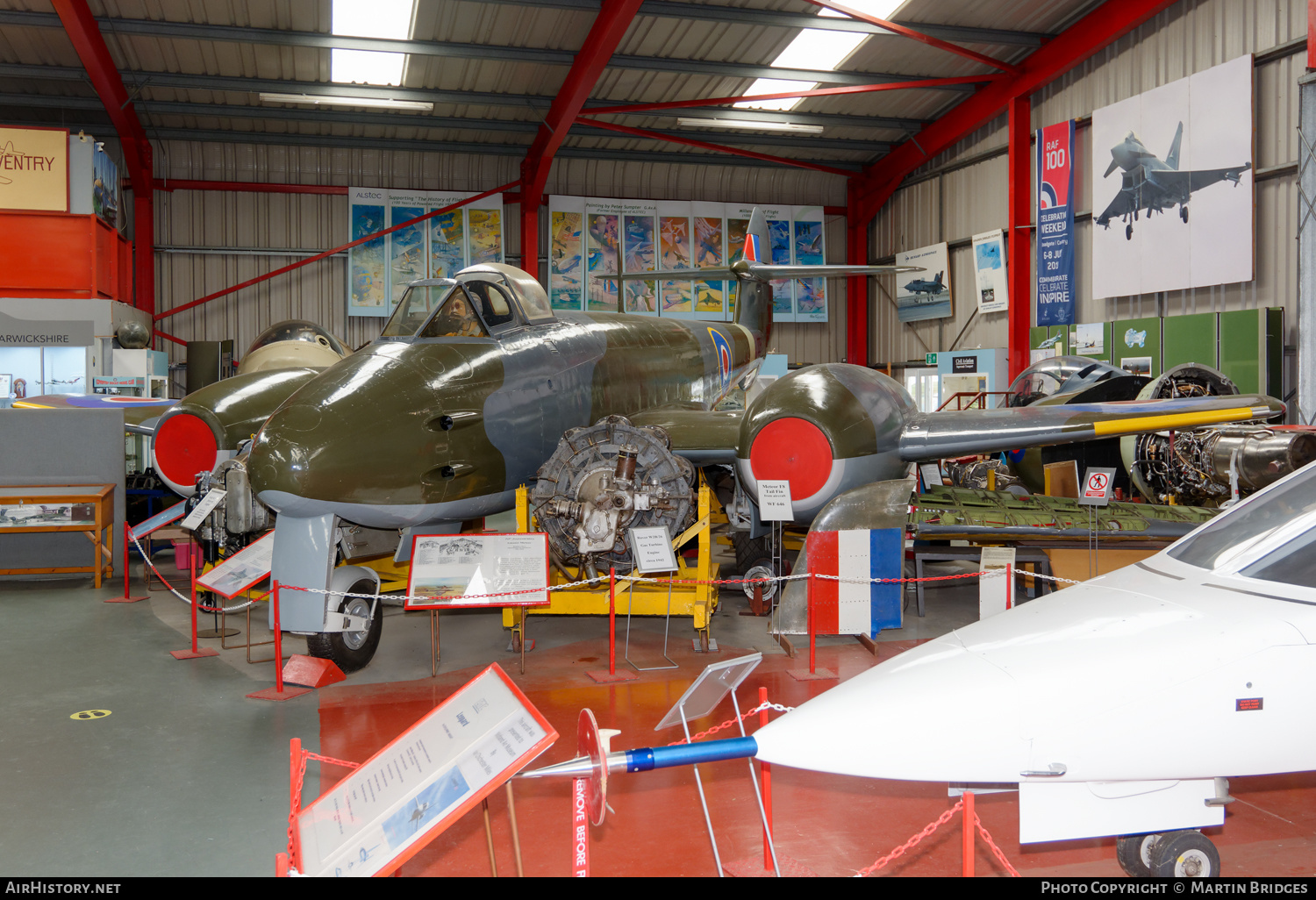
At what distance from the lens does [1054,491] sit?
11062 millimetres

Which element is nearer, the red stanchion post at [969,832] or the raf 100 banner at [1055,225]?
the red stanchion post at [969,832]

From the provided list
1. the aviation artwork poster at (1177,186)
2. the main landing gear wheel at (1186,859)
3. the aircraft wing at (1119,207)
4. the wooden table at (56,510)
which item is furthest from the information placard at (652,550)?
the aircraft wing at (1119,207)

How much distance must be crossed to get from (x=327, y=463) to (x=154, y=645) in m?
3.17

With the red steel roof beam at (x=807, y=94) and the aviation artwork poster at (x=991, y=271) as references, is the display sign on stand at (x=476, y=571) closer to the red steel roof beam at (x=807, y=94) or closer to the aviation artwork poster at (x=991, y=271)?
the red steel roof beam at (x=807, y=94)

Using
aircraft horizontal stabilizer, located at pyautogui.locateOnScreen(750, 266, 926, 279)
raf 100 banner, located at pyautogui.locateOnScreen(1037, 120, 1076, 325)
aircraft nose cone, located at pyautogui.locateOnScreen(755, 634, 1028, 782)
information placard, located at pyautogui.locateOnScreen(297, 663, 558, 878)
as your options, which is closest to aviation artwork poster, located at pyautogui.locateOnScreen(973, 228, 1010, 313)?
raf 100 banner, located at pyautogui.locateOnScreen(1037, 120, 1076, 325)

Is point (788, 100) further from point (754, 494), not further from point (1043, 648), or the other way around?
point (1043, 648)

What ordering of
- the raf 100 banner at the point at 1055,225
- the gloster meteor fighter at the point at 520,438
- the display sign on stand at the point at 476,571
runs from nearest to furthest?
the gloster meteor fighter at the point at 520,438, the display sign on stand at the point at 476,571, the raf 100 banner at the point at 1055,225

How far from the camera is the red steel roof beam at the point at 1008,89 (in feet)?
52.5

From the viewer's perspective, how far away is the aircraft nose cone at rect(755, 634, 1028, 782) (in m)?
2.69

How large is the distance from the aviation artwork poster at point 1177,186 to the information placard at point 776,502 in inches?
427

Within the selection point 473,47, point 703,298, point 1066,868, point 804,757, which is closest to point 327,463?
point 804,757

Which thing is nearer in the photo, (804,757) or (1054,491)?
(804,757)

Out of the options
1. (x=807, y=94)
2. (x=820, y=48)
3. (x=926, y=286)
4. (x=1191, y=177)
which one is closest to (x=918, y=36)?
(x=820, y=48)

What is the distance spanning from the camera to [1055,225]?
60.1ft
